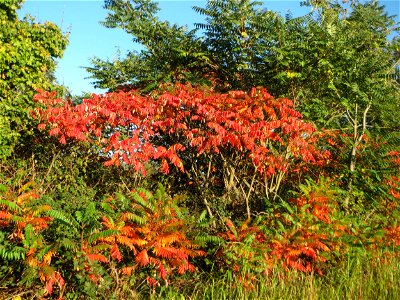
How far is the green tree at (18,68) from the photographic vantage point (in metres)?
8.10

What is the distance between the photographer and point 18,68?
330 inches

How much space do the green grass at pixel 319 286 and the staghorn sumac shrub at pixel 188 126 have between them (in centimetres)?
212

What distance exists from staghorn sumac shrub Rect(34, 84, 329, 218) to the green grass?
6.96 feet

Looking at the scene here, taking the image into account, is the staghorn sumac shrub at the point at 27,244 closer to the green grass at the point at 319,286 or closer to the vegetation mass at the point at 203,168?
the vegetation mass at the point at 203,168

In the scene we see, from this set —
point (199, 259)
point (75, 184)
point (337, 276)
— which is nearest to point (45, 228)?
point (199, 259)

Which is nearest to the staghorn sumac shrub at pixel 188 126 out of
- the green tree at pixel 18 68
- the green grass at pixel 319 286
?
the green tree at pixel 18 68

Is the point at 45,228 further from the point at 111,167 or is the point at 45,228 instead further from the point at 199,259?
the point at 111,167

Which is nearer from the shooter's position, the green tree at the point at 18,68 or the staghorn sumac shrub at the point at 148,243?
the staghorn sumac shrub at the point at 148,243

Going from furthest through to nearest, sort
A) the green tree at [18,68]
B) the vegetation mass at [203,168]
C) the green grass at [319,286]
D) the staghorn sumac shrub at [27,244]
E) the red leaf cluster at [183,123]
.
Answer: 1. the green tree at [18,68]
2. the red leaf cluster at [183,123]
3. the vegetation mass at [203,168]
4. the green grass at [319,286]
5. the staghorn sumac shrub at [27,244]

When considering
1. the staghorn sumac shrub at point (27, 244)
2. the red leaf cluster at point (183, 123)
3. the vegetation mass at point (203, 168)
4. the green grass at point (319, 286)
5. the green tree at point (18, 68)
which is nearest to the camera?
the staghorn sumac shrub at point (27, 244)

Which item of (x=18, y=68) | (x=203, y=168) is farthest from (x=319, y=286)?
(x=18, y=68)

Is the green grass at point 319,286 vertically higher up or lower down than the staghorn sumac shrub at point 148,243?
lower down

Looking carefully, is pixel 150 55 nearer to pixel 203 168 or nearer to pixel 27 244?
pixel 203 168

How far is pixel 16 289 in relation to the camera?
4.66 meters
